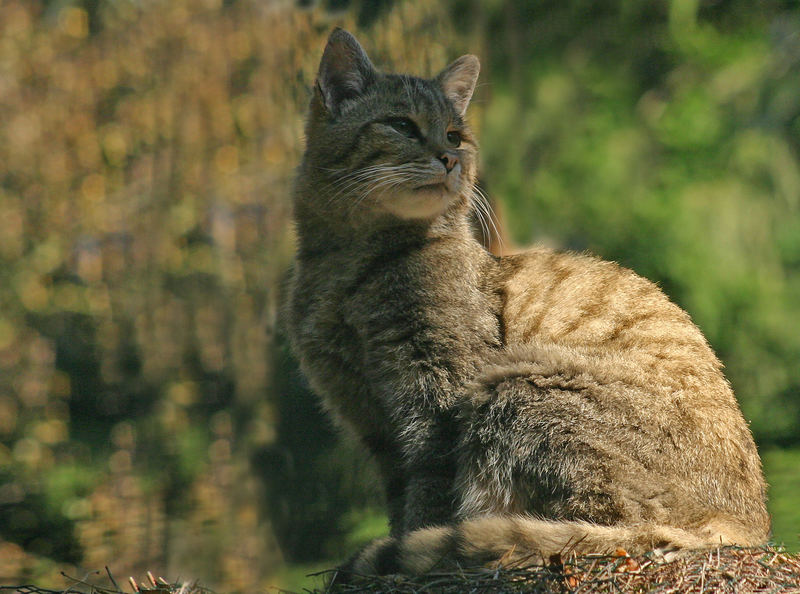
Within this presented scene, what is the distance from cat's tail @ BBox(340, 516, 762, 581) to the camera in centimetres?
257

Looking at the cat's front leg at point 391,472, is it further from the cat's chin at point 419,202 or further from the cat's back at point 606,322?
the cat's chin at point 419,202

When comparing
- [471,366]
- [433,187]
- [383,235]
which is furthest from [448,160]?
[471,366]

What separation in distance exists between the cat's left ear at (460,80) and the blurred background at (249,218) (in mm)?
1358

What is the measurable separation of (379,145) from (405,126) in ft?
0.54

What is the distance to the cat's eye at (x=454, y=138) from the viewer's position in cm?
363

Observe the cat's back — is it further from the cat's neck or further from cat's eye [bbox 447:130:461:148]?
cat's eye [bbox 447:130:461:148]

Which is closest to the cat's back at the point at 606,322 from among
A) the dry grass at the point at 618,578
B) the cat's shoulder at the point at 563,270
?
the cat's shoulder at the point at 563,270

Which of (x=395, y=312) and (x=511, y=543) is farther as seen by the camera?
(x=395, y=312)

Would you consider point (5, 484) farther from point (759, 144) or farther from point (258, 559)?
point (759, 144)

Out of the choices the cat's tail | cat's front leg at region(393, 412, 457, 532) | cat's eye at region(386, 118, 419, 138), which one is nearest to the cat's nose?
cat's eye at region(386, 118, 419, 138)

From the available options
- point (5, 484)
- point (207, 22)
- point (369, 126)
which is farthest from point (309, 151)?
point (5, 484)

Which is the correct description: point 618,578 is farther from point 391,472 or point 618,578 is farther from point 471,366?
point 391,472

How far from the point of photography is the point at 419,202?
3.33 m

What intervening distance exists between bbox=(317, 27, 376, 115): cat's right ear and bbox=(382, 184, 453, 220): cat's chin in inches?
20.7
